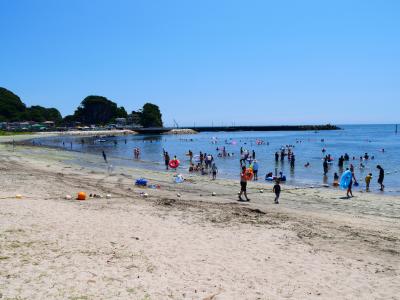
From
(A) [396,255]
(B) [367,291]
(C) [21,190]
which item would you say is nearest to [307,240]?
(A) [396,255]

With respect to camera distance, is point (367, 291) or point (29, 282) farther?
point (367, 291)

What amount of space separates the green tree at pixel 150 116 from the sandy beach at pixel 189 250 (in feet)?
464

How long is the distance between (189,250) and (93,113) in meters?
158

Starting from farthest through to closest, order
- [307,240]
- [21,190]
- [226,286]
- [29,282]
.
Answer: [21,190]
[307,240]
[226,286]
[29,282]

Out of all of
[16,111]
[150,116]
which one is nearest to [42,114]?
[16,111]

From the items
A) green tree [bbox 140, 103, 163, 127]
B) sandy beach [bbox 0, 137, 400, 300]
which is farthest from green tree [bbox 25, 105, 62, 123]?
sandy beach [bbox 0, 137, 400, 300]

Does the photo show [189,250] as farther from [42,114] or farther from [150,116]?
[42,114]

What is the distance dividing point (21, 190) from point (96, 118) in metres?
150

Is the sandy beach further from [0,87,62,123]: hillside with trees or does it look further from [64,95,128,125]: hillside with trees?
[64,95,128,125]: hillside with trees

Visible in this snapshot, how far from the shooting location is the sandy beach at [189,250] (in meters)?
6.64

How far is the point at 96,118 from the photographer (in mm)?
160250

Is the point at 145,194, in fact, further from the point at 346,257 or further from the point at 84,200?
the point at 346,257

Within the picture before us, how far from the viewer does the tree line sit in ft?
481

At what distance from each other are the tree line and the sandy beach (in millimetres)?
142309
